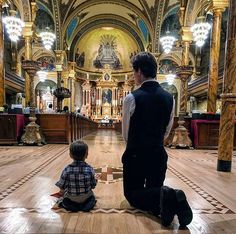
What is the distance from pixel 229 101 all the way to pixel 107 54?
23731 mm

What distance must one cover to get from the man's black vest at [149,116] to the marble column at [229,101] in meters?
2.65

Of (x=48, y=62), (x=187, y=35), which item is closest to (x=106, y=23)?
(x=48, y=62)

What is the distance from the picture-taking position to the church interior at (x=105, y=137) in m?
2.52

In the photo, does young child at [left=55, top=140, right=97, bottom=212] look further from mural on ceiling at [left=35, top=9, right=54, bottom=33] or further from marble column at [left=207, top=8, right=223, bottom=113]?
mural on ceiling at [left=35, top=9, right=54, bottom=33]

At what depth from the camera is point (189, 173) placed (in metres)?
4.56

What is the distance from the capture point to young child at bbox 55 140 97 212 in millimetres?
2607

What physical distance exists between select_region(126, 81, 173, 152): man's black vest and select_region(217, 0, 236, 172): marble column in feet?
8.68

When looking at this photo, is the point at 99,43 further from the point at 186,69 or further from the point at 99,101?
the point at 186,69

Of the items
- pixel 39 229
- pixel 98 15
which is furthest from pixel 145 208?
pixel 98 15

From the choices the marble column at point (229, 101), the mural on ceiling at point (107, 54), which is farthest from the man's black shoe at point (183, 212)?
the mural on ceiling at point (107, 54)

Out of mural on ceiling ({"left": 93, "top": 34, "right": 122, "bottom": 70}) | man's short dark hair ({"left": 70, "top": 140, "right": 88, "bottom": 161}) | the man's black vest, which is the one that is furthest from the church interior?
the man's black vest

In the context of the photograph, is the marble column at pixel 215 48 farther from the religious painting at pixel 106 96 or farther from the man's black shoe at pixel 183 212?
the religious painting at pixel 106 96

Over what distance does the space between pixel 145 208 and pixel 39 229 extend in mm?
980

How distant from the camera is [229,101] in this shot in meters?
4.75
